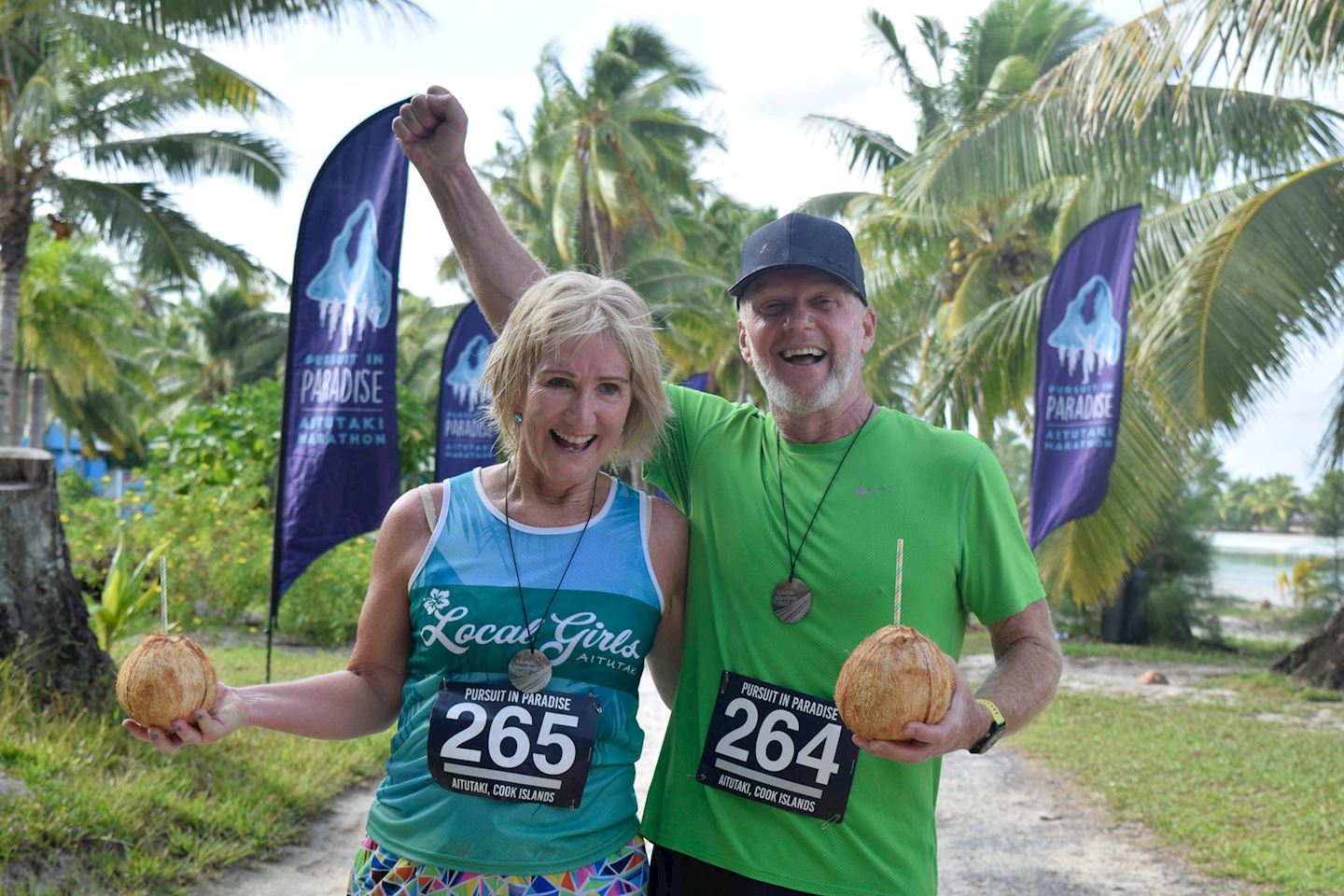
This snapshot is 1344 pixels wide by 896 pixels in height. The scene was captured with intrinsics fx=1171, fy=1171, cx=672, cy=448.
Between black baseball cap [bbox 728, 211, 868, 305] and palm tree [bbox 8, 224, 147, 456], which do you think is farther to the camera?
palm tree [bbox 8, 224, 147, 456]

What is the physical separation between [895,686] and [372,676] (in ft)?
3.40

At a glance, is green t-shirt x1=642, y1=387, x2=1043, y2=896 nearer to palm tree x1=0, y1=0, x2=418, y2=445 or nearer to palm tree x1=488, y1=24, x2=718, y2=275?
palm tree x1=0, y1=0, x2=418, y2=445

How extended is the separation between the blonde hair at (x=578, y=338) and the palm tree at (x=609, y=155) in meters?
20.5

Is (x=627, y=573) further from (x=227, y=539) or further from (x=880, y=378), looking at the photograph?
(x=880, y=378)

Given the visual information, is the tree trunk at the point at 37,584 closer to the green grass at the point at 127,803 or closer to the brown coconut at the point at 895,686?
the green grass at the point at 127,803

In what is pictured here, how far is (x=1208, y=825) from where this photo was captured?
6.62 m

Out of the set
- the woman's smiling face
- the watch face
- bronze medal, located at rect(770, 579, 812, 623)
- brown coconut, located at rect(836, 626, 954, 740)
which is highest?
the woman's smiling face

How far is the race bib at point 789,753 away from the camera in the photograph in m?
2.17

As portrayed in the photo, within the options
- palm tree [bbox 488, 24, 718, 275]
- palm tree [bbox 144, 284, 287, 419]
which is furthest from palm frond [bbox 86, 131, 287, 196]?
palm tree [bbox 144, 284, 287, 419]

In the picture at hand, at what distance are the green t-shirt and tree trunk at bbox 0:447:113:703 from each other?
432 cm

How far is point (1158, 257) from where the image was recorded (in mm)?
13047

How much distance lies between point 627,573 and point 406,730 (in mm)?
514

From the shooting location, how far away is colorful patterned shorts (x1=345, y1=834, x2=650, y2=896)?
6.77 feet

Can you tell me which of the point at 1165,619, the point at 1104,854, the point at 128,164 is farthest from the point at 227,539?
the point at 1165,619
